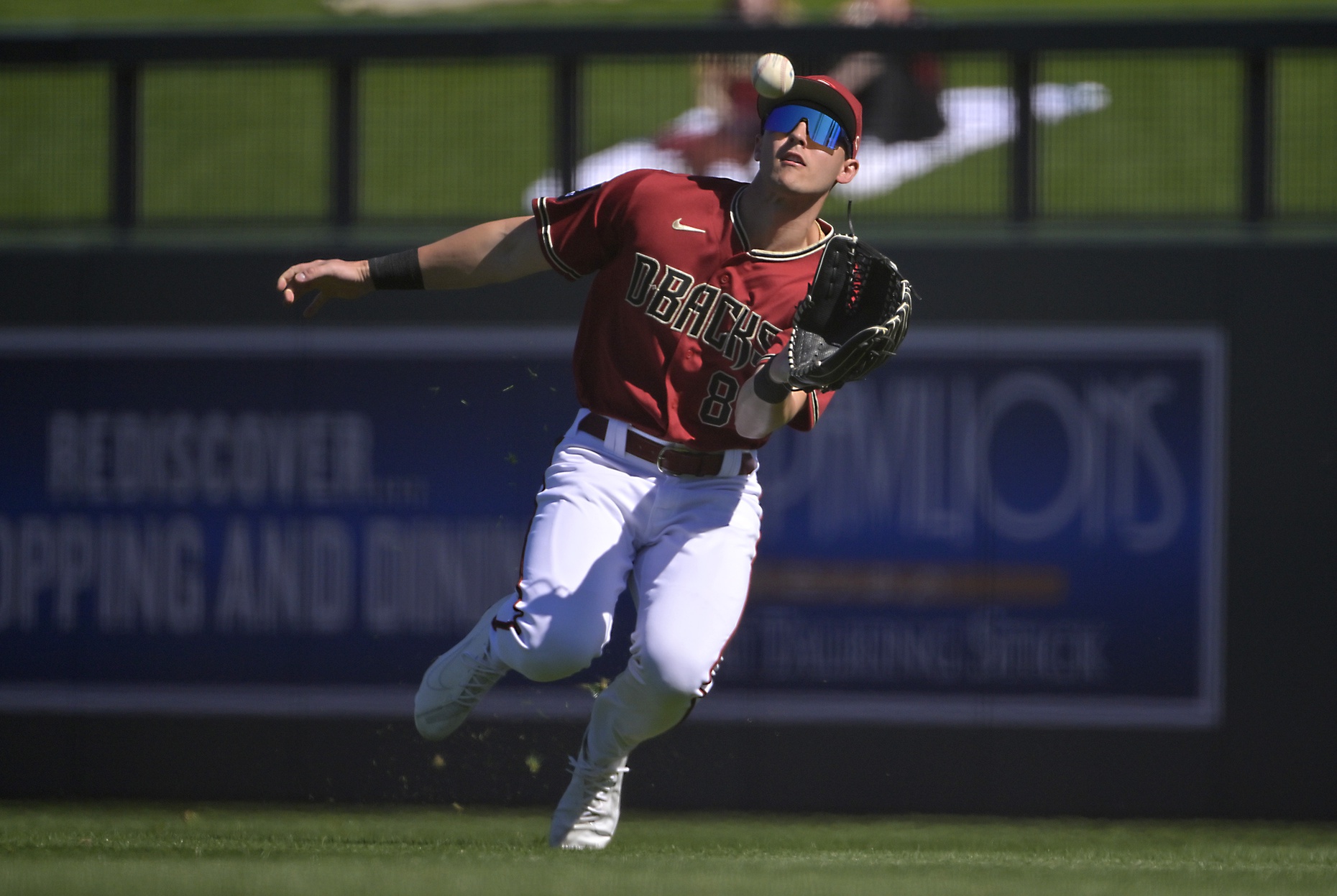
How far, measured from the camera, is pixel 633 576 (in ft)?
14.5

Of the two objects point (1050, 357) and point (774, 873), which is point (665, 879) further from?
point (1050, 357)

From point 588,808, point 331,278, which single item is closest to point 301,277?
point 331,278

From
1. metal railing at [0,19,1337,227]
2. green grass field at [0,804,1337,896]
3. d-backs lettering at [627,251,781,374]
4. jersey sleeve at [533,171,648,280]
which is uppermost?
metal railing at [0,19,1337,227]

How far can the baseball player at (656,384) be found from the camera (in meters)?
4.10

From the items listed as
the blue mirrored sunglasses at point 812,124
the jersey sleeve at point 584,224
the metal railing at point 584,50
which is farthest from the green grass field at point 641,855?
the metal railing at point 584,50

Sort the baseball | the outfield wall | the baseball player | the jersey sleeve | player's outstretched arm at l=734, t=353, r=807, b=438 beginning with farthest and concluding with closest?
the outfield wall < the jersey sleeve < the baseball player < the baseball < player's outstretched arm at l=734, t=353, r=807, b=438

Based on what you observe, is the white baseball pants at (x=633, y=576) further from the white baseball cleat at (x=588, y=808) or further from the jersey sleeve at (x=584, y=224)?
the jersey sleeve at (x=584, y=224)

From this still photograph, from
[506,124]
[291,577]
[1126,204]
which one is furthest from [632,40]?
[291,577]

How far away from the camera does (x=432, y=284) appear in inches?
172

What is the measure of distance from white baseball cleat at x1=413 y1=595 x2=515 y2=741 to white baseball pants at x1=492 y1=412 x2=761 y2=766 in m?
0.08

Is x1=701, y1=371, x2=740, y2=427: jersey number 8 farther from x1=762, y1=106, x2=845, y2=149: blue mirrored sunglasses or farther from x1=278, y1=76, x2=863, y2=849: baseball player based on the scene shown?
x1=762, y1=106, x2=845, y2=149: blue mirrored sunglasses

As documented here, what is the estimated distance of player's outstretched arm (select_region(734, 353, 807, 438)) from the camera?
A: 12.7ft

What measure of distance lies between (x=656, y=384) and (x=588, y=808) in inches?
50.3

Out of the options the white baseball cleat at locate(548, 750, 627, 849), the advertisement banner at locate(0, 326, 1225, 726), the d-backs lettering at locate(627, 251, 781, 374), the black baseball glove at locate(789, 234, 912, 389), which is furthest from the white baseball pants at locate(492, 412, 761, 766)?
the advertisement banner at locate(0, 326, 1225, 726)
